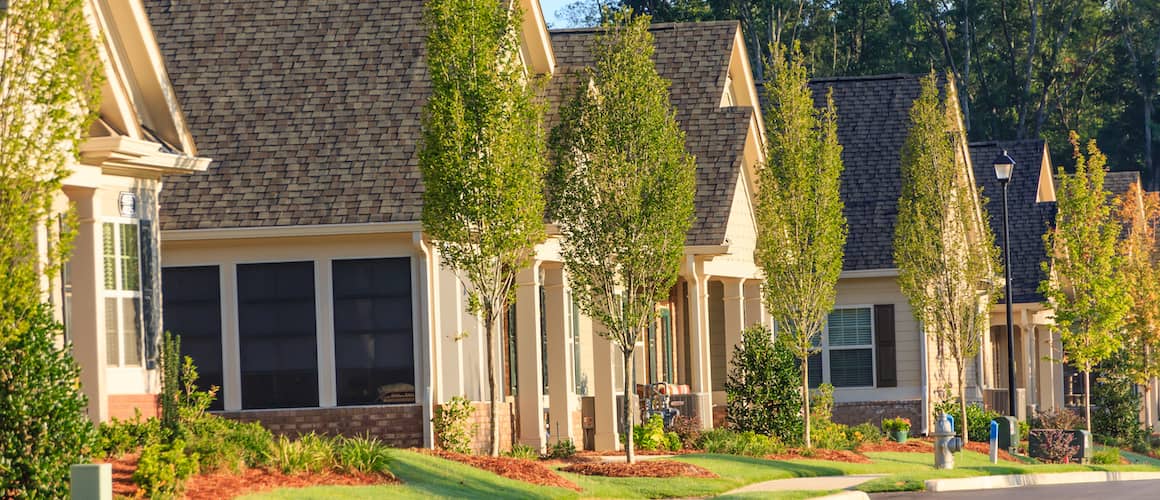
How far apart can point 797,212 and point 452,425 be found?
31.8 ft

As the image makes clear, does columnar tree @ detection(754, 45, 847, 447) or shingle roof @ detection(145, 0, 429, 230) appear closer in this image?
shingle roof @ detection(145, 0, 429, 230)

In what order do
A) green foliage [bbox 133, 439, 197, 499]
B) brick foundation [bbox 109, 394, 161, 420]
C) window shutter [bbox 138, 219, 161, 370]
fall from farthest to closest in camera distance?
window shutter [bbox 138, 219, 161, 370] → brick foundation [bbox 109, 394, 161, 420] → green foliage [bbox 133, 439, 197, 499]

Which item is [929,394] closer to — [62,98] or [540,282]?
Result: [540,282]

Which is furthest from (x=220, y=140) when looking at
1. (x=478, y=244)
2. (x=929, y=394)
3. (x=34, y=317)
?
(x=929, y=394)

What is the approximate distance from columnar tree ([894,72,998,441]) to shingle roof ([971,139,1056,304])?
11139 mm

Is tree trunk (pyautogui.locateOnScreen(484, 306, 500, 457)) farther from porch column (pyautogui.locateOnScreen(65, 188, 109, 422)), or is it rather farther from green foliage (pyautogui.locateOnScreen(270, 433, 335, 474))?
porch column (pyautogui.locateOnScreen(65, 188, 109, 422))

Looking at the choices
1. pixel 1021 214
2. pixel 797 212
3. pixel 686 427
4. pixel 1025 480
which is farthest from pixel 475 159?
pixel 1021 214

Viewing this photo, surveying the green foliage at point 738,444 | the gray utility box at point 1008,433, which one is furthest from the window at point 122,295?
the gray utility box at point 1008,433

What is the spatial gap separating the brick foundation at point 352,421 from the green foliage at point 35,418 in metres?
8.13

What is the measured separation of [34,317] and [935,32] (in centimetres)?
5903

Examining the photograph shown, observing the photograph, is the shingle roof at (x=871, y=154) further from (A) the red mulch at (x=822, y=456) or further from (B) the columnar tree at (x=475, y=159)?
(B) the columnar tree at (x=475, y=159)

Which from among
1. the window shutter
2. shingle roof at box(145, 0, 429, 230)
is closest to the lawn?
the window shutter

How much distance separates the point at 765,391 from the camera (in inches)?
1238

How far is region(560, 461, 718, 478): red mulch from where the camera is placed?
75.7 ft
